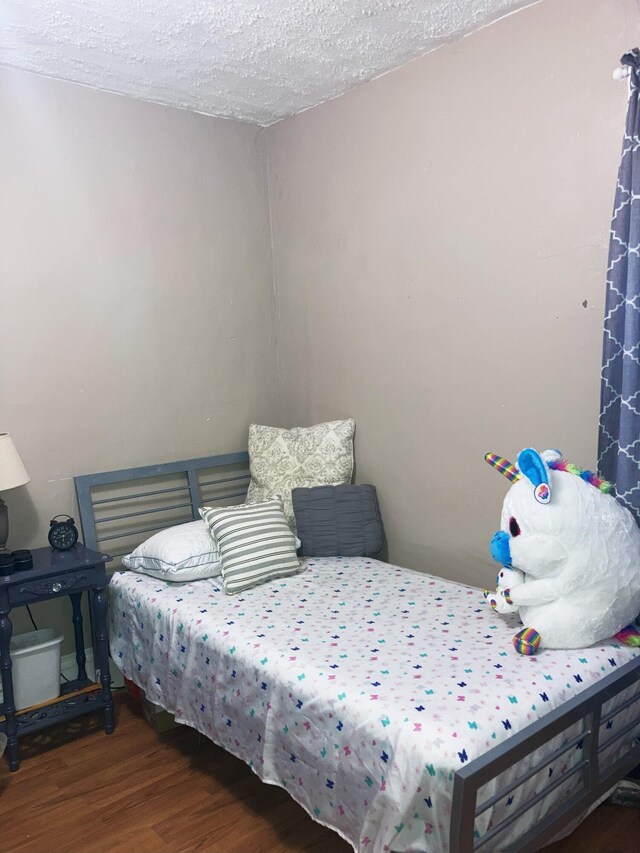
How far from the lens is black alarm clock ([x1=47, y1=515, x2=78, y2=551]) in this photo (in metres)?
2.85

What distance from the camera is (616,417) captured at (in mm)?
2260

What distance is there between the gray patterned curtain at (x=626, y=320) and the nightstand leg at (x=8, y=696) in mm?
2151

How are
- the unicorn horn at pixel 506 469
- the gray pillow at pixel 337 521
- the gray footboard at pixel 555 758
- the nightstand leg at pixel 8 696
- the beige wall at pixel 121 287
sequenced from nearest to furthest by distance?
1. the gray footboard at pixel 555 758
2. the unicorn horn at pixel 506 469
3. the nightstand leg at pixel 8 696
4. the beige wall at pixel 121 287
5. the gray pillow at pixel 337 521

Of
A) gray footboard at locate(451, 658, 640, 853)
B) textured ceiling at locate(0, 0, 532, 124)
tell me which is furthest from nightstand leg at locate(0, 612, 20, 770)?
textured ceiling at locate(0, 0, 532, 124)

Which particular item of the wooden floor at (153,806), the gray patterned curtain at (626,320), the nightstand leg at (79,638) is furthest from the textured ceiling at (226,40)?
the wooden floor at (153,806)

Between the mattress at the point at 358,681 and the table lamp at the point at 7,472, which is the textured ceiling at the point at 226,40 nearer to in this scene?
the table lamp at the point at 7,472

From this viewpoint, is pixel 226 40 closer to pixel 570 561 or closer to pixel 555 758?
pixel 570 561

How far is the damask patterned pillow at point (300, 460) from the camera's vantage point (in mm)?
3320

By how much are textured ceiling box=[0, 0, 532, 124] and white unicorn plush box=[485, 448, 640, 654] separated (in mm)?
1624

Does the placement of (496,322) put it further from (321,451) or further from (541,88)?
(321,451)

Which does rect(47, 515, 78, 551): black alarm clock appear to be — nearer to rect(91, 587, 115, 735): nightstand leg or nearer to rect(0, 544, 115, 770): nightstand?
rect(0, 544, 115, 770): nightstand

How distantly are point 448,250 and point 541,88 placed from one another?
660 mm

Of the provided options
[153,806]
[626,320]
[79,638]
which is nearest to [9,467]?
[79,638]

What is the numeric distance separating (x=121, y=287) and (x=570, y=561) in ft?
7.35
